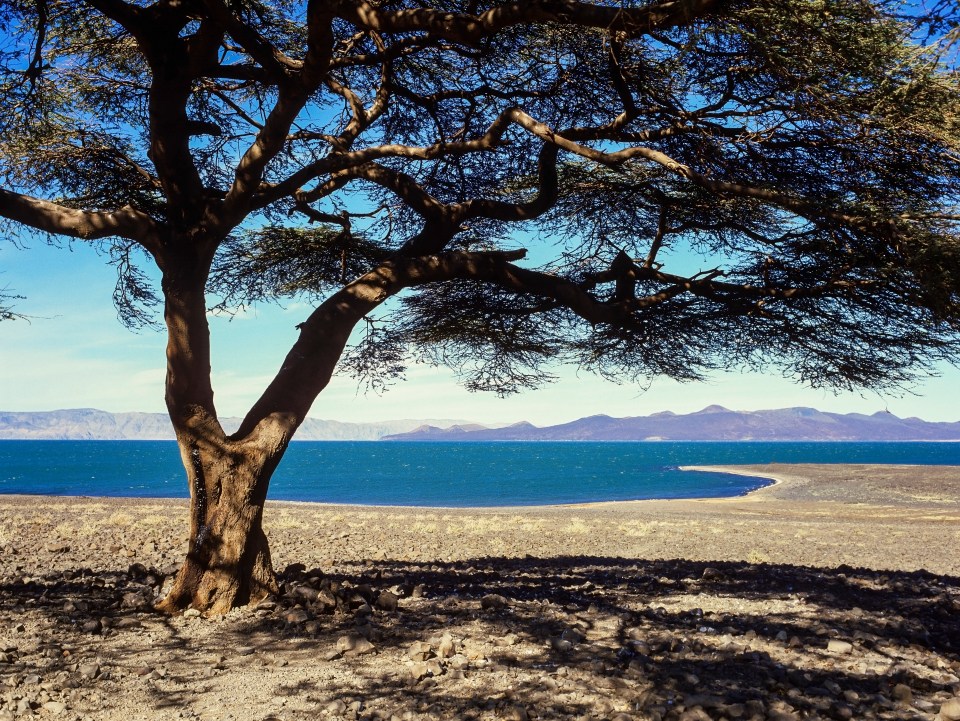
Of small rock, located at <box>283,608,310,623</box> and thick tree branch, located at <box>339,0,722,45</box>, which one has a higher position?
thick tree branch, located at <box>339,0,722,45</box>

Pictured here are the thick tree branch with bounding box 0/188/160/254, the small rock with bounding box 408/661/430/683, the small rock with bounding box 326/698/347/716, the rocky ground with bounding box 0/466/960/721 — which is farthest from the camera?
the thick tree branch with bounding box 0/188/160/254

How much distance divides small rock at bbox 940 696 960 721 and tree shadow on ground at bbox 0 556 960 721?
12 cm

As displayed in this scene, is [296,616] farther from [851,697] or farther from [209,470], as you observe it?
[851,697]

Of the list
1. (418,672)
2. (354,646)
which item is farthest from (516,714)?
(354,646)

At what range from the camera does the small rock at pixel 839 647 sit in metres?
5.33

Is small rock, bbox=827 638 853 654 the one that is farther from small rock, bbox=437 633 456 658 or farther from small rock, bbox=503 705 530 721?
small rock, bbox=437 633 456 658

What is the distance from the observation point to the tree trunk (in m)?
6.87

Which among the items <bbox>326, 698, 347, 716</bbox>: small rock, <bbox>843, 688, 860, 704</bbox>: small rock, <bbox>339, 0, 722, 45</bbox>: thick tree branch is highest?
<bbox>339, 0, 722, 45</bbox>: thick tree branch

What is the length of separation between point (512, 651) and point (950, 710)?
8.36 feet

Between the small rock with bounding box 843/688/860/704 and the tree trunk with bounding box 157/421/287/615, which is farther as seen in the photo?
the tree trunk with bounding box 157/421/287/615

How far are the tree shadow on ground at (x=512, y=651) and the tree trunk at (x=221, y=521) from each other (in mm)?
330

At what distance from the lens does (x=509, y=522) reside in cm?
1800

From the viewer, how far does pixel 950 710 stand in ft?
13.9

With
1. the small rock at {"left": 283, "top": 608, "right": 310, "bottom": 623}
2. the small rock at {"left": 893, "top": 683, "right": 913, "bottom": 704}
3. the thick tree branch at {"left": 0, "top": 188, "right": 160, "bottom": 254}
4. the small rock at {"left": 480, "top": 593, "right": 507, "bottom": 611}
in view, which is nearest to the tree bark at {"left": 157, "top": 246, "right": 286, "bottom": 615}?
the thick tree branch at {"left": 0, "top": 188, "right": 160, "bottom": 254}
